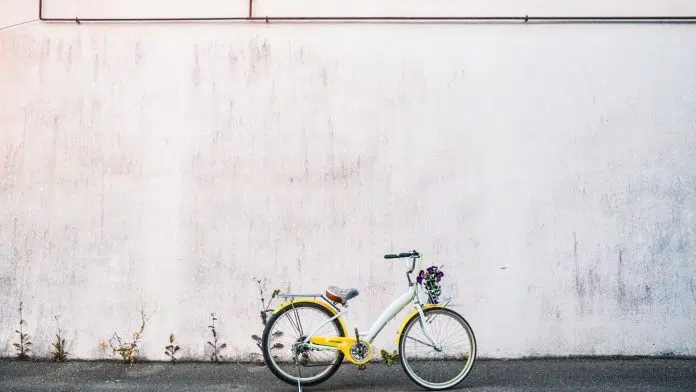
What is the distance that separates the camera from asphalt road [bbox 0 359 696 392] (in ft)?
19.5

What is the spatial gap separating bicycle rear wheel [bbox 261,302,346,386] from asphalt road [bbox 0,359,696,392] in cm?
14

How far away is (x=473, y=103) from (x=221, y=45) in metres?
2.63

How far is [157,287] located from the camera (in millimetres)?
Result: 6852

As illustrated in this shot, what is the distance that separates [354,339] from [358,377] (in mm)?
602

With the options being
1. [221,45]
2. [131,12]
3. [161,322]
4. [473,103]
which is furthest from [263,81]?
[161,322]

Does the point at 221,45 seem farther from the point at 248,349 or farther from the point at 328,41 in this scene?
the point at 248,349

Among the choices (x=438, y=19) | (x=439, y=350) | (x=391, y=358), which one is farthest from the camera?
(x=438, y=19)

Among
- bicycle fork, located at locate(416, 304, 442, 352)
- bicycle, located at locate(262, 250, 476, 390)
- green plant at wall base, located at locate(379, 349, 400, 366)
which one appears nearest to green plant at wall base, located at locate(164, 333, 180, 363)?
bicycle, located at locate(262, 250, 476, 390)

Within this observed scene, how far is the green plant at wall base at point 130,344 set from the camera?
6.81m

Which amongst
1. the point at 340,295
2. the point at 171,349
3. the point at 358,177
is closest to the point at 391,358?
the point at 340,295

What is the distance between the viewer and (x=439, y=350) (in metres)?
5.86

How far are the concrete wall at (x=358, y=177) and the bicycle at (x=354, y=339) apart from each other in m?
0.83

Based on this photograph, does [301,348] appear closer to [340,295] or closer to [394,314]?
[340,295]

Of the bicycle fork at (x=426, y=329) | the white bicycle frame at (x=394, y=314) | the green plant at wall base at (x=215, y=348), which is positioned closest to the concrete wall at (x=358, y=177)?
the green plant at wall base at (x=215, y=348)
